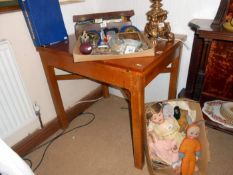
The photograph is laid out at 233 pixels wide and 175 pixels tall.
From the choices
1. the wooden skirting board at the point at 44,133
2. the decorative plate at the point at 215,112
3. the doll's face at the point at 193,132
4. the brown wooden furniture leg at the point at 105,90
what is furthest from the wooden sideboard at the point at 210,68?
the wooden skirting board at the point at 44,133

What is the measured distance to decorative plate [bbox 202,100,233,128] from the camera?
1.25 meters

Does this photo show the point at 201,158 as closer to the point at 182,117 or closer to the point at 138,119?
the point at 182,117

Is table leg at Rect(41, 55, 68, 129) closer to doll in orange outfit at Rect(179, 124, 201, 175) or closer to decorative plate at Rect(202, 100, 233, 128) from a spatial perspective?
doll in orange outfit at Rect(179, 124, 201, 175)

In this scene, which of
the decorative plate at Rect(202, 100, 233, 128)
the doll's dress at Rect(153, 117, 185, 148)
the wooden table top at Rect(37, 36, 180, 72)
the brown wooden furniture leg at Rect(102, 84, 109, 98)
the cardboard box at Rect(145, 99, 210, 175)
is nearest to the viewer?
the wooden table top at Rect(37, 36, 180, 72)

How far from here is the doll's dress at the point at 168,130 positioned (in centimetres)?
111

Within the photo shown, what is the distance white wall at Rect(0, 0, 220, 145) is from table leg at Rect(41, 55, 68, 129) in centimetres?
6

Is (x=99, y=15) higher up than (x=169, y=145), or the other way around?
(x=99, y=15)

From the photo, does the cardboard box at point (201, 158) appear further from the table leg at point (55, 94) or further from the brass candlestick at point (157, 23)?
the table leg at point (55, 94)

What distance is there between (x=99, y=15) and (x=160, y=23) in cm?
44

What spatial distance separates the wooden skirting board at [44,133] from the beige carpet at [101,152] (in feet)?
0.19

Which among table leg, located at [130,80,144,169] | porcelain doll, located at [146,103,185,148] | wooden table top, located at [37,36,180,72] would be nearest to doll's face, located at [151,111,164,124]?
porcelain doll, located at [146,103,185,148]

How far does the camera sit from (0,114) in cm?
113

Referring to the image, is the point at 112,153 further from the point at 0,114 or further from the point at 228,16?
the point at 228,16

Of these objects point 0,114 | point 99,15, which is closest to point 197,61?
point 99,15
